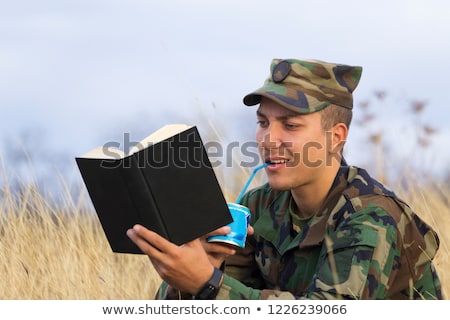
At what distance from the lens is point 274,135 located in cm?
359

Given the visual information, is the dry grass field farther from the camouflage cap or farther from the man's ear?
the camouflage cap

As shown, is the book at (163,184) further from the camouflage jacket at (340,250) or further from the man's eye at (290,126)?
the man's eye at (290,126)

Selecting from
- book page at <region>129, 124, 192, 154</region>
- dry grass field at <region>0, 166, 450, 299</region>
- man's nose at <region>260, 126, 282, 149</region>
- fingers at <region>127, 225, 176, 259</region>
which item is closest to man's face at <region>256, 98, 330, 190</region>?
man's nose at <region>260, 126, 282, 149</region>

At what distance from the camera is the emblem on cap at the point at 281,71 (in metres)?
3.71

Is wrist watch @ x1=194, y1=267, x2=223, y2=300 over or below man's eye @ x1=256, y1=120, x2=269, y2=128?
below

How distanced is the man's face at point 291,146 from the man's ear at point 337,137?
2.4 inches

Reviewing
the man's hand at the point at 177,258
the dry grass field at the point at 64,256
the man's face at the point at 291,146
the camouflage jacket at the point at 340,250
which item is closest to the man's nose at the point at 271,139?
the man's face at the point at 291,146

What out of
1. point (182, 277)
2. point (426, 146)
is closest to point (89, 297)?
point (182, 277)

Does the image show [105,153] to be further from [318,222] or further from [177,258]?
[318,222]

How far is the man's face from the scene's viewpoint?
359 centimetres

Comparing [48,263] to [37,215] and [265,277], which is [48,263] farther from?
[265,277]

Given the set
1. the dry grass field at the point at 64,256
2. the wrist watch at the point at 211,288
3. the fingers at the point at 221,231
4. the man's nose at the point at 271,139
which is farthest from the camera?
the dry grass field at the point at 64,256

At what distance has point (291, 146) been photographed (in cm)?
358

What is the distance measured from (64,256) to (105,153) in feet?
8.37
